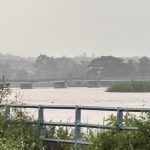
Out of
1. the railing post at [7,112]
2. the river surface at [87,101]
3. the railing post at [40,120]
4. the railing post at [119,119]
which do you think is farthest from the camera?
the river surface at [87,101]

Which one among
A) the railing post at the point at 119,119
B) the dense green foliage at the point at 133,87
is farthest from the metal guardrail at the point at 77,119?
the dense green foliage at the point at 133,87

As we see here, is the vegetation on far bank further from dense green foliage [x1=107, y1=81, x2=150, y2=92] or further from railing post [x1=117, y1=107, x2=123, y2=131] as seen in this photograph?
dense green foliage [x1=107, y1=81, x2=150, y2=92]

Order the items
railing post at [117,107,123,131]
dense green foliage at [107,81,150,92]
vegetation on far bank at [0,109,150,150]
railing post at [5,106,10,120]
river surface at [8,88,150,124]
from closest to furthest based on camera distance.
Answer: vegetation on far bank at [0,109,150,150] < railing post at [117,107,123,131] < railing post at [5,106,10,120] < river surface at [8,88,150,124] < dense green foliage at [107,81,150,92]

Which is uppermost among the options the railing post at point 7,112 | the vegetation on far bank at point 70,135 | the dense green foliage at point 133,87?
the dense green foliage at point 133,87

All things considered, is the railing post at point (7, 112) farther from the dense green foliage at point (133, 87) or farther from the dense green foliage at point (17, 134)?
the dense green foliage at point (133, 87)

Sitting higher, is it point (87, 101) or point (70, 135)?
point (87, 101)

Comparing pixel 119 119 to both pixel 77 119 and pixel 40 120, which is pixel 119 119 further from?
pixel 40 120

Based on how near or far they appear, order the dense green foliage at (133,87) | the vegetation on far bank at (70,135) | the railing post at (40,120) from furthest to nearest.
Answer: the dense green foliage at (133,87), the railing post at (40,120), the vegetation on far bank at (70,135)

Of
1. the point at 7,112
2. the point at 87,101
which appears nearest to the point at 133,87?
the point at 87,101

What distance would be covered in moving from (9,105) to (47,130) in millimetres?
990

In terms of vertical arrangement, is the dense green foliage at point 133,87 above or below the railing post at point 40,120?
above

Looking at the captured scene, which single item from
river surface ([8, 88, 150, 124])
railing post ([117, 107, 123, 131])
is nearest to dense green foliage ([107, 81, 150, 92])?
river surface ([8, 88, 150, 124])

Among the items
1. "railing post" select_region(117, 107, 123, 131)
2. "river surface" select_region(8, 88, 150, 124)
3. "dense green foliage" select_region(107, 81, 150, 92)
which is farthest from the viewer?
"dense green foliage" select_region(107, 81, 150, 92)

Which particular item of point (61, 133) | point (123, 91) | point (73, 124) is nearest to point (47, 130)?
point (61, 133)
